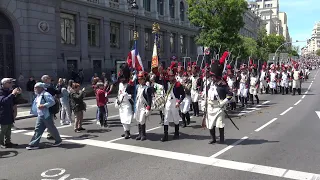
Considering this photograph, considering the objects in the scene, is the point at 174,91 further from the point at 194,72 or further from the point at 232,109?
the point at 232,109

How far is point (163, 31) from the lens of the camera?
143 feet

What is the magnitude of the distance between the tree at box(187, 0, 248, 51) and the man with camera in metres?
25.7

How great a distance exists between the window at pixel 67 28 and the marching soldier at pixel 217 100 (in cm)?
2180

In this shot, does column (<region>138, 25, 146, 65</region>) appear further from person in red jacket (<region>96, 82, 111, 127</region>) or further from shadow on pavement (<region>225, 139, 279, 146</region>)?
shadow on pavement (<region>225, 139, 279, 146</region>)

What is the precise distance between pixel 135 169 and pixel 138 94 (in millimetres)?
3004

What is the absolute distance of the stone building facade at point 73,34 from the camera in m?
23.5

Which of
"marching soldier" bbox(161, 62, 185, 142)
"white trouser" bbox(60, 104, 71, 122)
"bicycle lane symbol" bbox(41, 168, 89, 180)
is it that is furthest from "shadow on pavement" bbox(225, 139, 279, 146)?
"white trouser" bbox(60, 104, 71, 122)

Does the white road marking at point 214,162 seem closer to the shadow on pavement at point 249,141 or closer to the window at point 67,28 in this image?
the shadow on pavement at point 249,141

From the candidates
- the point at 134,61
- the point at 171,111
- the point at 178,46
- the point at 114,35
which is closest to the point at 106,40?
the point at 114,35

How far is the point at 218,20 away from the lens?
1284 inches

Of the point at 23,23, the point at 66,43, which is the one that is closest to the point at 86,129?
the point at 23,23

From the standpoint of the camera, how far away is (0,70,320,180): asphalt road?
631 cm

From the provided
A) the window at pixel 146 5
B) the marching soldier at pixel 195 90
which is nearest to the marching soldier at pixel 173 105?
the marching soldier at pixel 195 90

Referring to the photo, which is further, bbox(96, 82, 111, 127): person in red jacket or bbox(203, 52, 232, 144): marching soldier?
bbox(96, 82, 111, 127): person in red jacket
